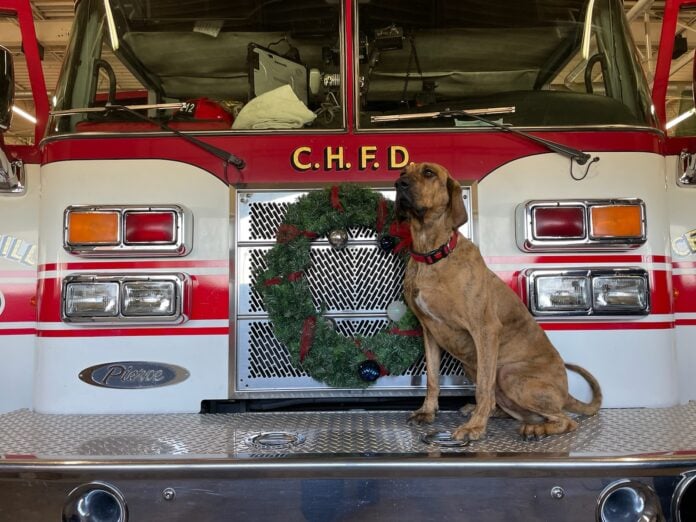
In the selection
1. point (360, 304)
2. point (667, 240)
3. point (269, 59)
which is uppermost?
point (269, 59)

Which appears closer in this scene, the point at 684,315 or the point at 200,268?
the point at 200,268

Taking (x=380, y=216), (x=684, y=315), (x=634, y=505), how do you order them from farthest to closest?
(x=684, y=315) → (x=380, y=216) → (x=634, y=505)

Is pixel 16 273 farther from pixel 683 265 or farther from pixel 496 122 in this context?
pixel 683 265

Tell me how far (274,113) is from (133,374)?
1340 mm

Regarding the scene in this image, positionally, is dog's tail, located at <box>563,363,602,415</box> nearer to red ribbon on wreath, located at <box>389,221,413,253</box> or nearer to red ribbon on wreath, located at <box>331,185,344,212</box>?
red ribbon on wreath, located at <box>389,221,413,253</box>

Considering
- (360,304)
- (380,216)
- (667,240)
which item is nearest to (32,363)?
(360,304)

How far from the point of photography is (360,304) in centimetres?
306

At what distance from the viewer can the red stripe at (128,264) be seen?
2967 mm

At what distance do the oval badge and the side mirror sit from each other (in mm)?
1162

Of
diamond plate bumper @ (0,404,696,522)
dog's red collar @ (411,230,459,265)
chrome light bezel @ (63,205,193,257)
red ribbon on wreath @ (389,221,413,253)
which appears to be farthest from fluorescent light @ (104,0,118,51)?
diamond plate bumper @ (0,404,696,522)

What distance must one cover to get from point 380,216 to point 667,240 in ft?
4.21

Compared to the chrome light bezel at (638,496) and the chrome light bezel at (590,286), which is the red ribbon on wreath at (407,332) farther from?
the chrome light bezel at (638,496)

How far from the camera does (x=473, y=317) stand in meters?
2.72

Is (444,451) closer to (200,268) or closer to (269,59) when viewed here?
(200,268)
